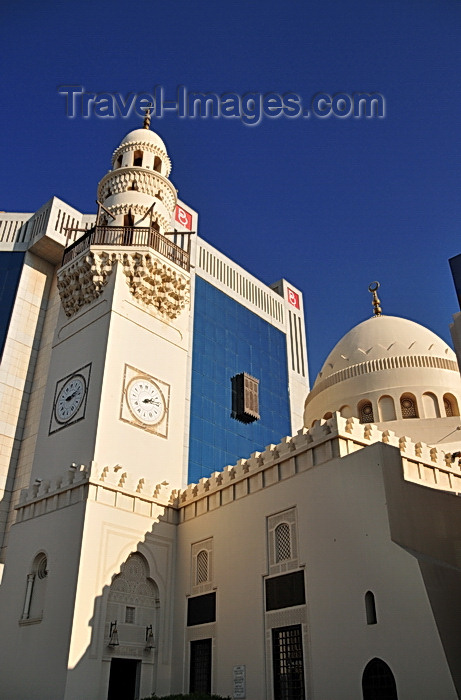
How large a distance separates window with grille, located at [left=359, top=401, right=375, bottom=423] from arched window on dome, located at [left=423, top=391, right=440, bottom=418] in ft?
6.52

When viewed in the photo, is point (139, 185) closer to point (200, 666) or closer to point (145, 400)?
point (145, 400)

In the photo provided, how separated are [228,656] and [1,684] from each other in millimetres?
6634

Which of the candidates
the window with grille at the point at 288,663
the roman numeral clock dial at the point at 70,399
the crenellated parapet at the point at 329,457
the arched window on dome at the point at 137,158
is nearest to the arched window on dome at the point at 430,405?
the crenellated parapet at the point at 329,457

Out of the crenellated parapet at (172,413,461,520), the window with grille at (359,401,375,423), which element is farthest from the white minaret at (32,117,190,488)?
the window with grille at (359,401,375,423)

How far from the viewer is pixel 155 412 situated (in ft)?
72.1

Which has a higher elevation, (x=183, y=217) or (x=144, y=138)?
(x=183, y=217)

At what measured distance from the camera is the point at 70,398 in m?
21.6

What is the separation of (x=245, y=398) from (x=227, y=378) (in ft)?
4.40

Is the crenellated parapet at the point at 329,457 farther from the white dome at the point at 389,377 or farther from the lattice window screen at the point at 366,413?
the lattice window screen at the point at 366,413

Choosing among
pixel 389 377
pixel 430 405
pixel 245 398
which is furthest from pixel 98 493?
pixel 245 398

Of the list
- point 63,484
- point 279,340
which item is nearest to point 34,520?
point 63,484

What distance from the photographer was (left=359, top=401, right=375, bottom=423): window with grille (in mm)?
24266

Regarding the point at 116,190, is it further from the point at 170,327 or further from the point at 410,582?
the point at 410,582

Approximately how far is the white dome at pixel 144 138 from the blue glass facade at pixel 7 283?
23.7 feet
